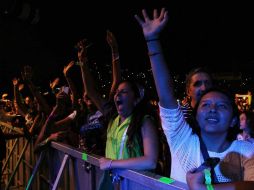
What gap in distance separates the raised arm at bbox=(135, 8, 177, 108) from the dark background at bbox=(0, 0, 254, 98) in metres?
11.3

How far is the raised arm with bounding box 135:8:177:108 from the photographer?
2.25 metres

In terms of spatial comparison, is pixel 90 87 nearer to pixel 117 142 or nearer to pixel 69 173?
pixel 69 173

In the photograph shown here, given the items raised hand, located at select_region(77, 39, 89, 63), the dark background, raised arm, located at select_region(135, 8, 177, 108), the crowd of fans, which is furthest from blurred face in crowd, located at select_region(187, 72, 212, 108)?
the dark background

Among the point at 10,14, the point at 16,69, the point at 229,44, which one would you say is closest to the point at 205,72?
the point at 10,14

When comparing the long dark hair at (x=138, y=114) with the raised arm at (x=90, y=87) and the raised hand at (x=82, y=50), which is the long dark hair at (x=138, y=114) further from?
the raised hand at (x=82, y=50)

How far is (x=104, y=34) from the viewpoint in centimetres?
1806

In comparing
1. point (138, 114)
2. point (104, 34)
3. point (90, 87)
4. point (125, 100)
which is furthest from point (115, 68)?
point (104, 34)

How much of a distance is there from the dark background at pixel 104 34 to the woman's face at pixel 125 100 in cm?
1022

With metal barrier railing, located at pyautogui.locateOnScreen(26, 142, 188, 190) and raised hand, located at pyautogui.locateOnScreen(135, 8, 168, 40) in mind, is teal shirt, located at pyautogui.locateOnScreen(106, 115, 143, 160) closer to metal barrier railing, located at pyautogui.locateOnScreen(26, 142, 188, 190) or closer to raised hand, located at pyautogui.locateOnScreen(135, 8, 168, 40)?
metal barrier railing, located at pyautogui.locateOnScreen(26, 142, 188, 190)

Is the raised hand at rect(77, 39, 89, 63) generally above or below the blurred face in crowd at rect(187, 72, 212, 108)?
above

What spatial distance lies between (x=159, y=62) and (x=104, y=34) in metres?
16.1

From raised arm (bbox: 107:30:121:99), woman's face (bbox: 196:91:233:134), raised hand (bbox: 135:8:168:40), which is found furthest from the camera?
raised arm (bbox: 107:30:121:99)

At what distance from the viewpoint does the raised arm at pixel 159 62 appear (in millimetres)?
2246

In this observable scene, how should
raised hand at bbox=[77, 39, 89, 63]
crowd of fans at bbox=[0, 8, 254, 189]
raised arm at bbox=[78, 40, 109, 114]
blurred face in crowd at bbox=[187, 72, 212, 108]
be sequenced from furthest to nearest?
1. raised hand at bbox=[77, 39, 89, 63]
2. raised arm at bbox=[78, 40, 109, 114]
3. blurred face in crowd at bbox=[187, 72, 212, 108]
4. crowd of fans at bbox=[0, 8, 254, 189]
